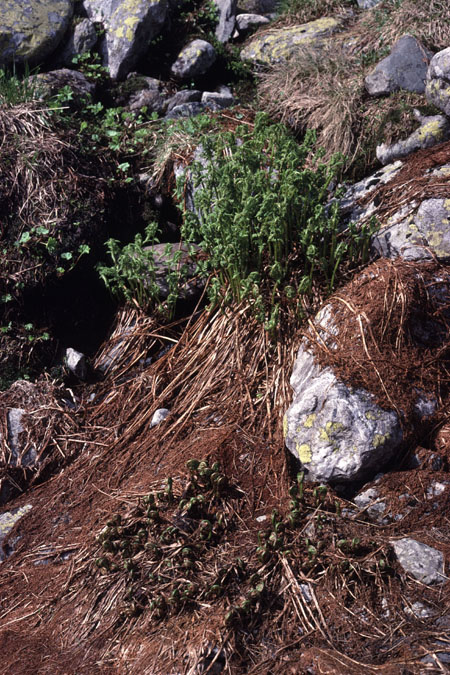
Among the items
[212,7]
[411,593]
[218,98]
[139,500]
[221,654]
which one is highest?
[212,7]

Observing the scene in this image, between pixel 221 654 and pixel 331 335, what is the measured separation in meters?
2.01

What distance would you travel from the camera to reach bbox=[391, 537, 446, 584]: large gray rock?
290 cm

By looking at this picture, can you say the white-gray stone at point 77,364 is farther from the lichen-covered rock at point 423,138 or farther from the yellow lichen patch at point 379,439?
the lichen-covered rock at point 423,138

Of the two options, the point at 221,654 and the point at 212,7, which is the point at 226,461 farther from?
the point at 212,7

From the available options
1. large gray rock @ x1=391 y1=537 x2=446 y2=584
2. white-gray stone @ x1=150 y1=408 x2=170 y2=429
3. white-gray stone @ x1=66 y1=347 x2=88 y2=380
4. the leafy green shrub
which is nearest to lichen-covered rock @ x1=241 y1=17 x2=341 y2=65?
the leafy green shrub

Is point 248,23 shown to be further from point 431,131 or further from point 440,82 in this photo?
point 431,131

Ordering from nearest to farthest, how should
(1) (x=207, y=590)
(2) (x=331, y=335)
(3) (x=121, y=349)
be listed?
A: 1. (1) (x=207, y=590)
2. (2) (x=331, y=335)
3. (3) (x=121, y=349)

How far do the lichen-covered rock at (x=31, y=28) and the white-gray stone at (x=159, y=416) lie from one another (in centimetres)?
408

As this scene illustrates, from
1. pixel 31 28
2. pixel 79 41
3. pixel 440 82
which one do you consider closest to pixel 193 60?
pixel 79 41

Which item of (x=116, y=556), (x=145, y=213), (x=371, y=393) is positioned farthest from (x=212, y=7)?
(x=116, y=556)

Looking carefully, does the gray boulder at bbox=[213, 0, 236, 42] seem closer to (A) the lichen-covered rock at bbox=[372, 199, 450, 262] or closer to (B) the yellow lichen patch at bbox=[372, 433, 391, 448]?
(A) the lichen-covered rock at bbox=[372, 199, 450, 262]

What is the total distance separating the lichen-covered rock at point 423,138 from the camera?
500 centimetres

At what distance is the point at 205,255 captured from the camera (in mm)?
4883

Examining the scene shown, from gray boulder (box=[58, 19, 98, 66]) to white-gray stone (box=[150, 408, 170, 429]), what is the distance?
4.31 m
